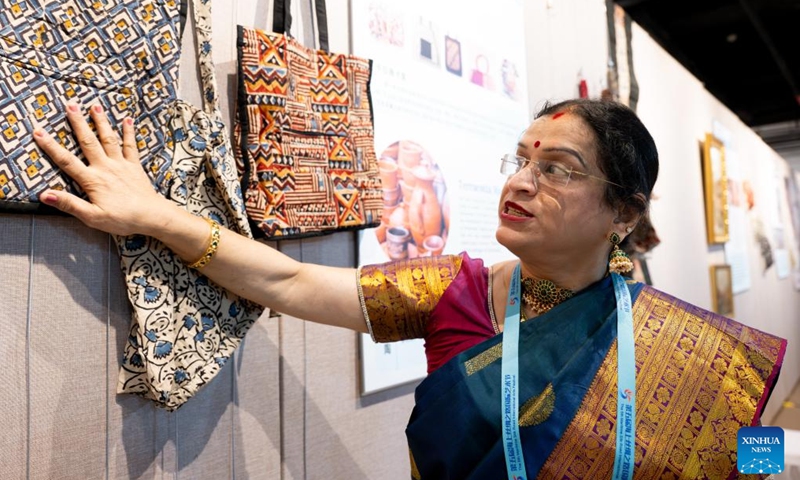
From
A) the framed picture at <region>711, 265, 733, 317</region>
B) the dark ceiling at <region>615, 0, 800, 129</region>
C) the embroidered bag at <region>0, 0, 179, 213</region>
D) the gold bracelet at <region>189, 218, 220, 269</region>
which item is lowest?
the framed picture at <region>711, 265, 733, 317</region>

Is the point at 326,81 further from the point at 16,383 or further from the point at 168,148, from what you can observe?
the point at 16,383

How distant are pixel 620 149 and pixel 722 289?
347cm

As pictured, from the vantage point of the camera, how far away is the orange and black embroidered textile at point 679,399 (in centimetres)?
98

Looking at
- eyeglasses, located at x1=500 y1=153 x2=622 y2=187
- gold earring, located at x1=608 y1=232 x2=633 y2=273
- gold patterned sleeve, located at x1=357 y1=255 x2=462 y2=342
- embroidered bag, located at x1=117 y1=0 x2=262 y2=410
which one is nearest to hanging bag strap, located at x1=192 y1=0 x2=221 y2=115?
embroidered bag, located at x1=117 y1=0 x2=262 y2=410

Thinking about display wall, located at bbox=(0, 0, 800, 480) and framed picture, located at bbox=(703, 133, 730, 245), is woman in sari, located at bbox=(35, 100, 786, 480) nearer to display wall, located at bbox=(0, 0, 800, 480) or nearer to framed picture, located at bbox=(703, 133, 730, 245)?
display wall, located at bbox=(0, 0, 800, 480)

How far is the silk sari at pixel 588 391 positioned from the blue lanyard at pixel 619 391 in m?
0.01

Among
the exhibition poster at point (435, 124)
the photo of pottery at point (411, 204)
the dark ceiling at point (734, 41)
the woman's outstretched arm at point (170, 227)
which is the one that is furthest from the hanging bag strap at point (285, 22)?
the dark ceiling at point (734, 41)

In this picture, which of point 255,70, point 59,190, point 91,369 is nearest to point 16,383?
point 91,369

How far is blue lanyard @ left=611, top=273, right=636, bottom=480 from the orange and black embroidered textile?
0.01m

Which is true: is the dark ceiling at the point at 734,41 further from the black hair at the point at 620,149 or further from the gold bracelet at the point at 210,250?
the gold bracelet at the point at 210,250

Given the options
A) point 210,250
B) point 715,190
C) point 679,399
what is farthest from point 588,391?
point 715,190

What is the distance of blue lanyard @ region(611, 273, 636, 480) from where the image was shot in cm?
97

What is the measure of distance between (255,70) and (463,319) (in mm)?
665

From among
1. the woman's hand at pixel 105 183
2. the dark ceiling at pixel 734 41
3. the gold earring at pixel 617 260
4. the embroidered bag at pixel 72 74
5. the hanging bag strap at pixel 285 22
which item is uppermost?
the dark ceiling at pixel 734 41
